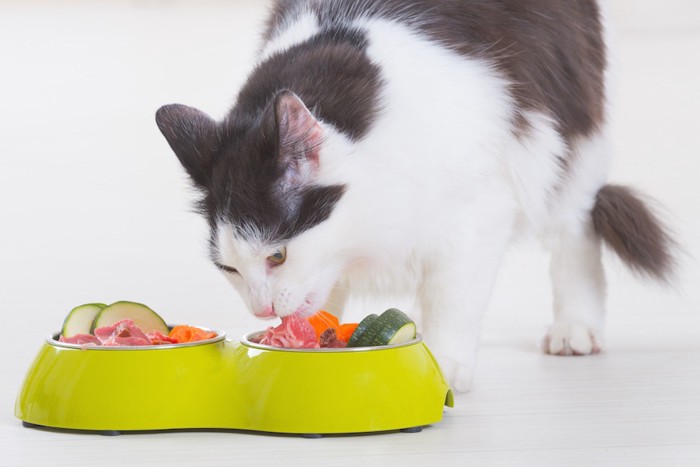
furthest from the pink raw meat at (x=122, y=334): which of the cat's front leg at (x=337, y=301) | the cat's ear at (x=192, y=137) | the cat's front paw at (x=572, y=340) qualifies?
the cat's front paw at (x=572, y=340)

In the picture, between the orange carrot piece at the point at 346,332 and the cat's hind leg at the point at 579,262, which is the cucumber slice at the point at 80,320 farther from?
the cat's hind leg at the point at 579,262

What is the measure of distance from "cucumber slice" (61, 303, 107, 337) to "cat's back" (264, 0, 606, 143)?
0.79 metres

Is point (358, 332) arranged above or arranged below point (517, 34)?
below

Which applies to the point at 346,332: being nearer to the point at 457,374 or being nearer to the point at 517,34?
the point at 457,374

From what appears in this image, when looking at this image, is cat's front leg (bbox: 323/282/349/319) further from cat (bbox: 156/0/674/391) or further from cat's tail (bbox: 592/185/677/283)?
cat's tail (bbox: 592/185/677/283)

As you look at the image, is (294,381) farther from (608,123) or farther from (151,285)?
(151,285)

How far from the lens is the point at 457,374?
103 inches

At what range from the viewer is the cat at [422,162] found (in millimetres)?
2287

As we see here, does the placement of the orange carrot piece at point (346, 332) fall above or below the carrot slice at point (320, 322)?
above

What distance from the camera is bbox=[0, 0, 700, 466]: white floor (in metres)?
2.16

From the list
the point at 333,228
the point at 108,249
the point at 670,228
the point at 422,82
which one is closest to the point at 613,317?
the point at 670,228

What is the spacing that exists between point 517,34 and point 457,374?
0.83 metres

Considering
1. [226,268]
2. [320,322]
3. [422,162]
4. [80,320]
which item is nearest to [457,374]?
[320,322]

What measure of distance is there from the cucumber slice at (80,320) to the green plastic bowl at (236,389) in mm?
82
